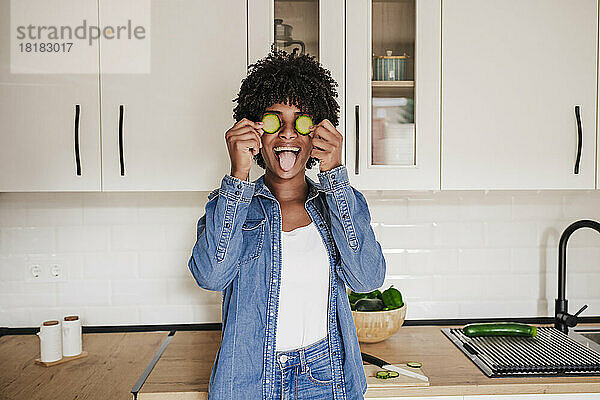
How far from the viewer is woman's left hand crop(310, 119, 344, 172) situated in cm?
155

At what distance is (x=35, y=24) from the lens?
6.32 feet

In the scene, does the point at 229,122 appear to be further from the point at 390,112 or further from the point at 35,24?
the point at 35,24

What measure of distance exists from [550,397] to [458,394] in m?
0.27

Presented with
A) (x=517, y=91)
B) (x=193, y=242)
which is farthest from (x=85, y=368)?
(x=517, y=91)

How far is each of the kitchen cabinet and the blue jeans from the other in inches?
26.2

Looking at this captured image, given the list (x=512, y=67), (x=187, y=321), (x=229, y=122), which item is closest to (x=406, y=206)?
(x=512, y=67)

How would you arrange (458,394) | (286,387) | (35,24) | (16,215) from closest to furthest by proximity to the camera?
1. (286,387)
2. (458,394)
3. (35,24)
4. (16,215)

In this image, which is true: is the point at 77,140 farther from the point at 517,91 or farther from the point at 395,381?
the point at 517,91

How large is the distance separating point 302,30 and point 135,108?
0.60 metres

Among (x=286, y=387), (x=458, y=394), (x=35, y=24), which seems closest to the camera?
(x=286, y=387)

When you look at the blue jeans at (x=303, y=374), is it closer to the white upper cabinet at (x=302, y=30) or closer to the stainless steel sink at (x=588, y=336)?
the white upper cabinet at (x=302, y=30)

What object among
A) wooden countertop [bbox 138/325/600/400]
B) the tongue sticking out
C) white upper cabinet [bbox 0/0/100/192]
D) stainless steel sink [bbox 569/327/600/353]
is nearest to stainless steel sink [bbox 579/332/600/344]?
stainless steel sink [bbox 569/327/600/353]

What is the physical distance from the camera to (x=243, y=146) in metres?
1.52

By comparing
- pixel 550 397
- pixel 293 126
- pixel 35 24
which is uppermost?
pixel 35 24
